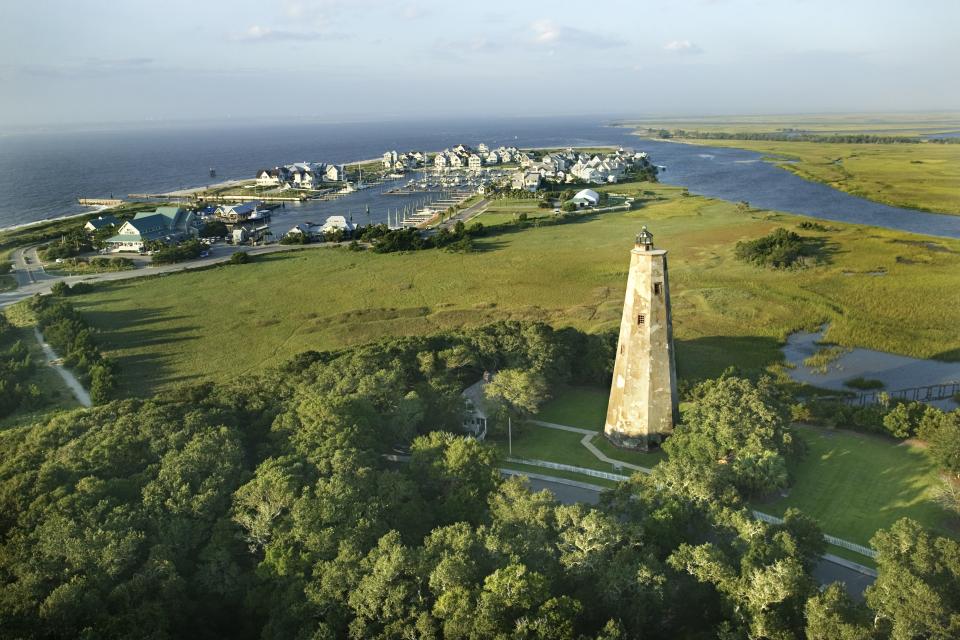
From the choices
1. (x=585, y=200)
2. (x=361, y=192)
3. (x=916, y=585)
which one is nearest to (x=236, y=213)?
(x=361, y=192)

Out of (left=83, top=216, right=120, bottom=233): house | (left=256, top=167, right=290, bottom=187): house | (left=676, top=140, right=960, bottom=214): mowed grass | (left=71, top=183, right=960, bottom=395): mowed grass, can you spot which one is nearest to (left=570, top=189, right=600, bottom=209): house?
(left=71, top=183, right=960, bottom=395): mowed grass

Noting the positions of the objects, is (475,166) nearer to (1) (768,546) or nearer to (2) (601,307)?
(2) (601,307)

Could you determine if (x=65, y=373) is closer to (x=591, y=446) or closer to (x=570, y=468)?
(x=570, y=468)

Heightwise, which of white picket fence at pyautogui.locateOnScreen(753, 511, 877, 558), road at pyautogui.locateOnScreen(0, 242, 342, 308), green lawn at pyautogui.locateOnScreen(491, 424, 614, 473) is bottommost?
road at pyautogui.locateOnScreen(0, 242, 342, 308)

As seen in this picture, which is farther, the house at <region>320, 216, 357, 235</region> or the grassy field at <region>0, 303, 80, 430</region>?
the house at <region>320, 216, 357, 235</region>

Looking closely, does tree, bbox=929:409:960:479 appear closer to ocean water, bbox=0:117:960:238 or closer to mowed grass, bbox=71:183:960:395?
mowed grass, bbox=71:183:960:395

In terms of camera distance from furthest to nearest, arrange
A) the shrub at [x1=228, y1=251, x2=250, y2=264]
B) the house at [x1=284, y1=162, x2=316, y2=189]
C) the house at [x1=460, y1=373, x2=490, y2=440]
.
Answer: the house at [x1=284, y1=162, x2=316, y2=189], the shrub at [x1=228, y1=251, x2=250, y2=264], the house at [x1=460, y1=373, x2=490, y2=440]

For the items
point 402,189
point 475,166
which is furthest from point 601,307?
point 475,166
